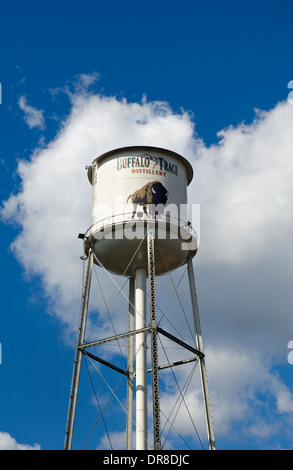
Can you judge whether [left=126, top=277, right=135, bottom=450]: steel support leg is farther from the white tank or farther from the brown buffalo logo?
the brown buffalo logo

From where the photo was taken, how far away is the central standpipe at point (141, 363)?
25438 millimetres

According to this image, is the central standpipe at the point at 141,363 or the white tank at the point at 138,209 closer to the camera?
the central standpipe at the point at 141,363

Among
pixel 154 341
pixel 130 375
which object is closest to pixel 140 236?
pixel 154 341

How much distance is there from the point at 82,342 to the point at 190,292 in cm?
489

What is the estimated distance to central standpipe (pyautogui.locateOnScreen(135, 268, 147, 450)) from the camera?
25.4 meters

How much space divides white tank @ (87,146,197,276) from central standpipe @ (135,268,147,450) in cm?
91

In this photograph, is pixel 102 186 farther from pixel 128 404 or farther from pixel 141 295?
pixel 128 404

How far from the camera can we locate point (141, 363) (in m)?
26.8

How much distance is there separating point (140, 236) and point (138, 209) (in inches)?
41.0

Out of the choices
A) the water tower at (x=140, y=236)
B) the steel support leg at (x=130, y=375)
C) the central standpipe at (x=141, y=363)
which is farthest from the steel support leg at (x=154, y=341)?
the steel support leg at (x=130, y=375)

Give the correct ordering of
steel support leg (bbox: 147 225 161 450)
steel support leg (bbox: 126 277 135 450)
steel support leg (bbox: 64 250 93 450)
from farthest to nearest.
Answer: steel support leg (bbox: 126 277 135 450)
steel support leg (bbox: 64 250 93 450)
steel support leg (bbox: 147 225 161 450)

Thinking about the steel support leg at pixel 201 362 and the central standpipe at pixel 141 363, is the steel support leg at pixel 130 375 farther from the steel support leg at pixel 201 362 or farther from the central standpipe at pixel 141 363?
the steel support leg at pixel 201 362

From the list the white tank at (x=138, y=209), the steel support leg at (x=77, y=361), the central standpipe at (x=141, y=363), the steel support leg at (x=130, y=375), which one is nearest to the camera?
the steel support leg at (x=77, y=361)

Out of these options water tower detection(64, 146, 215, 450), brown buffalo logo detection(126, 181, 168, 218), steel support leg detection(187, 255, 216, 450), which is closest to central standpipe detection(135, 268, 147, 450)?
water tower detection(64, 146, 215, 450)
